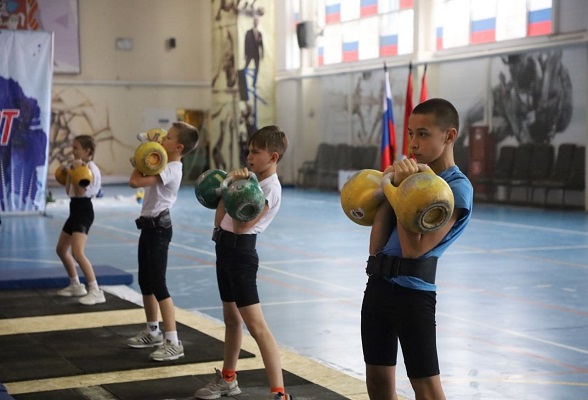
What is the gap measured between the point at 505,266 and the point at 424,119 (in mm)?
7457

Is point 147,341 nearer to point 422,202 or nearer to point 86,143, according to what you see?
point 86,143

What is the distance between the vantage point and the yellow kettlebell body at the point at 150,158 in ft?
19.4

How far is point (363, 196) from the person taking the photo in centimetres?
348

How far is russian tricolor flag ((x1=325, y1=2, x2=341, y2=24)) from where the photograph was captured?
2428 cm

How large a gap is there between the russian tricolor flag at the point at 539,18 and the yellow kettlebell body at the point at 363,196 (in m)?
15.3

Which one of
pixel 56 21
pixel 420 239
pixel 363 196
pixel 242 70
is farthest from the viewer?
pixel 56 21

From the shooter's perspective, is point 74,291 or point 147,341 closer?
point 147,341

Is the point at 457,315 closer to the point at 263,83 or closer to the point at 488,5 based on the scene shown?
the point at 488,5

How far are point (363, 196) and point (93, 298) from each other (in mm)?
4981

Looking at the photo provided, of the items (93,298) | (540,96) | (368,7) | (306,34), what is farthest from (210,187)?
(306,34)

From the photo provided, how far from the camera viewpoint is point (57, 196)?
22.5m

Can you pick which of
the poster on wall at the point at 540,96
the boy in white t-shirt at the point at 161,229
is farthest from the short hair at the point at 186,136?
the poster on wall at the point at 540,96

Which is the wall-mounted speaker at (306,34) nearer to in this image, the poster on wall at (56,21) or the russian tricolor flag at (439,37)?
the russian tricolor flag at (439,37)

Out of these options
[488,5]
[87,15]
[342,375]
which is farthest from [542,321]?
[87,15]
